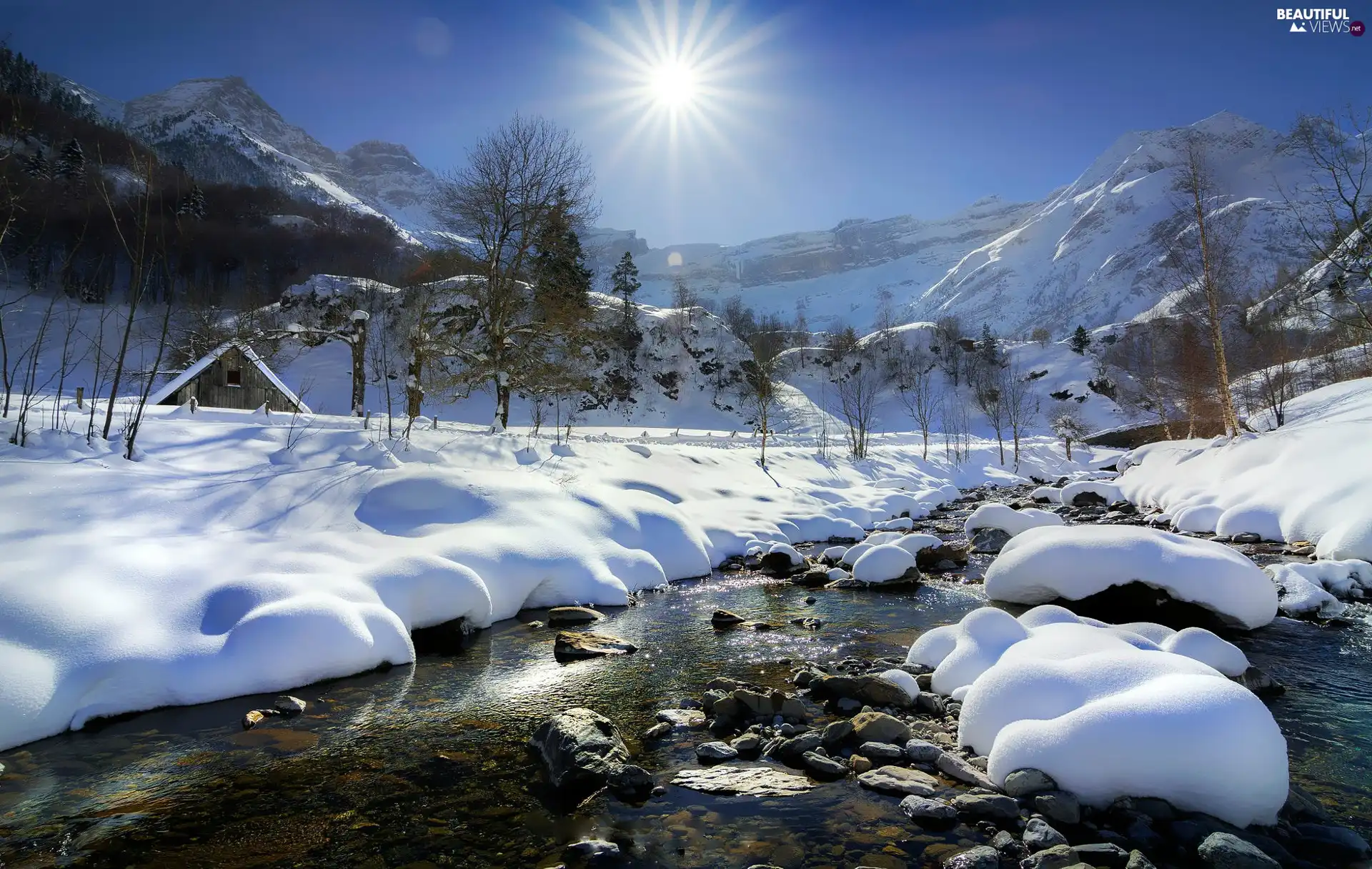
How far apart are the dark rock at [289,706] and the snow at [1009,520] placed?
16.2m

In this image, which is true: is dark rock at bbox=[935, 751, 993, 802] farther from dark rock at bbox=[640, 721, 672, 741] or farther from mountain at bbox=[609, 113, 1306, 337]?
mountain at bbox=[609, 113, 1306, 337]

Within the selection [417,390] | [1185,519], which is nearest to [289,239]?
[417,390]

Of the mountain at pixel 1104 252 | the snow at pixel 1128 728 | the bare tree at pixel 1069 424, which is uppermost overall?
the mountain at pixel 1104 252

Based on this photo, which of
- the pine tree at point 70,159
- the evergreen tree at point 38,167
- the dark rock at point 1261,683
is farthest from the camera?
the pine tree at point 70,159

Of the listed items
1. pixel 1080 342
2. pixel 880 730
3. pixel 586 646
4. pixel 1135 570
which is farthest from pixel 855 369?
pixel 880 730

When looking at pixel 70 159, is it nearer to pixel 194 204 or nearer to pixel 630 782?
pixel 194 204

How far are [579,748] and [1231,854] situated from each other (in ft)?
14.6

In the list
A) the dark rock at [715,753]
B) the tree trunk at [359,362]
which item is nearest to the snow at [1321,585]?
the dark rock at [715,753]

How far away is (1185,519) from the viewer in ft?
53.9

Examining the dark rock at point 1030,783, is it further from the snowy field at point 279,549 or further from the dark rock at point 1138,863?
the snowy field at point 279,549

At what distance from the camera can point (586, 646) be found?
8367mm

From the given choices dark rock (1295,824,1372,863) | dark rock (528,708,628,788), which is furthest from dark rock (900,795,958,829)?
dark rock (528,708,628,788)

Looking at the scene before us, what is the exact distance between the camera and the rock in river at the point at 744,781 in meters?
4.87

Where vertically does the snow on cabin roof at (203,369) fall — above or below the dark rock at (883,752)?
above
